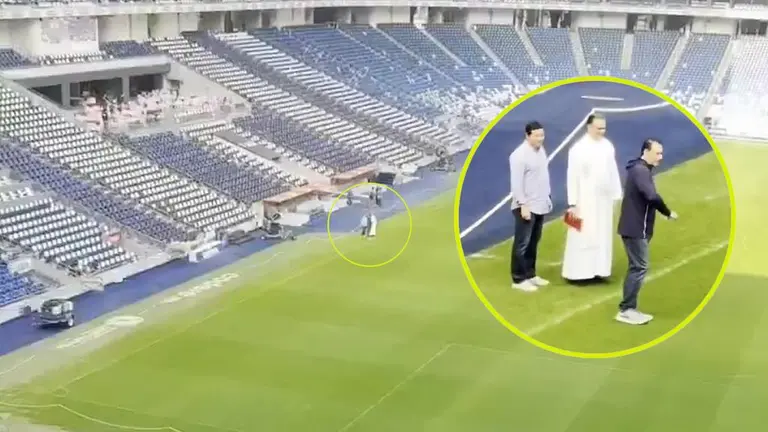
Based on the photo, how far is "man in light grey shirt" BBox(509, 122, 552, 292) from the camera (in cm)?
421

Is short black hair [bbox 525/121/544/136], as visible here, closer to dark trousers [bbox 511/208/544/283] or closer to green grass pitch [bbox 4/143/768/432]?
dark trousers [bbox 511/208/544/283]

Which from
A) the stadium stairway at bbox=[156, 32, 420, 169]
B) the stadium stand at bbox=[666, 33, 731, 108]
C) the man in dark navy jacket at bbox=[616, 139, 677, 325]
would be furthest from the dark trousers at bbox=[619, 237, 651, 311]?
the stadium stand at bbox=[666, 33, 731, 108]

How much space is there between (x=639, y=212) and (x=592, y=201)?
0.61 ft

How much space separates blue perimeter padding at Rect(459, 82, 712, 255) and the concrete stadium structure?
0.05m

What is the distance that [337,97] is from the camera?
3353 centimetres

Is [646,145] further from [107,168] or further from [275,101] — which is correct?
[275,101]

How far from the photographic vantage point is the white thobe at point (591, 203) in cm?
421

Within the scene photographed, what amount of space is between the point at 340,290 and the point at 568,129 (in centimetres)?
1372

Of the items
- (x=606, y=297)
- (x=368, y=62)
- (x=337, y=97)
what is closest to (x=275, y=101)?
(x=337, y=97)

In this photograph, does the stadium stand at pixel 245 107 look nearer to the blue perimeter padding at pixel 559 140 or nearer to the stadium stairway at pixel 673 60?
the stadium stairway at pixel 673 60

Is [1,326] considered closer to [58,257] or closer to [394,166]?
[58,257]

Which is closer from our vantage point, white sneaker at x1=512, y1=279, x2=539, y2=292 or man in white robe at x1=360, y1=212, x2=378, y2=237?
white sneaker at x1=512, y1=279, x2=539, y2=292

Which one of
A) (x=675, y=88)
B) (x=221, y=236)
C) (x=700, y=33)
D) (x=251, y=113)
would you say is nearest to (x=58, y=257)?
(x=221, y=236)

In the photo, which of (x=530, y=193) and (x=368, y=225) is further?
(x=368, y=225)
